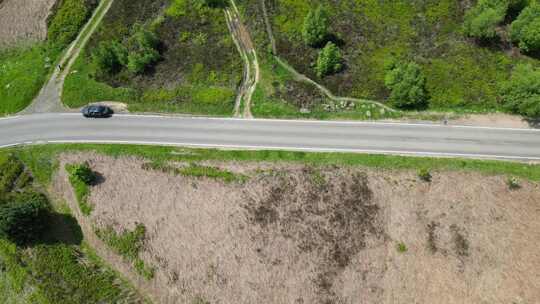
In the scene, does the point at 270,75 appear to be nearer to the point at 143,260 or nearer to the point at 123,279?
the point at 143,260

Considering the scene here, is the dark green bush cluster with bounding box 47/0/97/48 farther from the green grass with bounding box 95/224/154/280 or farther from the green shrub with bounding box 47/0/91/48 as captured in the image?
the green grass with bounding box 95/224/154/280

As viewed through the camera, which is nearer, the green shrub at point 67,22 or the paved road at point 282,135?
the paved road at point 282,135

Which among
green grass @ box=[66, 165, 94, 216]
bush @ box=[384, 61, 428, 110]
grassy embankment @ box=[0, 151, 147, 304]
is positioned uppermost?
bush @ box=[384, 61, 428, 110]

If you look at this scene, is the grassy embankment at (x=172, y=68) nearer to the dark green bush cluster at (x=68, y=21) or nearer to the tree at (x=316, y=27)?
the dark green bush cluster at (x=68, y=21)

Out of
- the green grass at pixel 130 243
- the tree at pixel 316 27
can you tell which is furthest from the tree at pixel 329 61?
the green grass at pixel 130 243

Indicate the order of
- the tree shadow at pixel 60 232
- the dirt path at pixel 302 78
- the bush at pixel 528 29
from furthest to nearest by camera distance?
1. the dirt path at pixel 302 78
2. the bush at pixel 528 29
3. the tree shadow at pixel 60 232

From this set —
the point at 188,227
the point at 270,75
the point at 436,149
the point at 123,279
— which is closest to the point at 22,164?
the point at 123,279

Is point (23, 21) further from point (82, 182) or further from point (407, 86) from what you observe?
point (407, 86)

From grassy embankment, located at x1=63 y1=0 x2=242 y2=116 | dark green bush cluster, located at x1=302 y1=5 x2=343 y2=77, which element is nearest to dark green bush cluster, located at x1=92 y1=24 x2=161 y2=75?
grassy embankment, located at x1=63 y1=0 x2=242 y2=116
